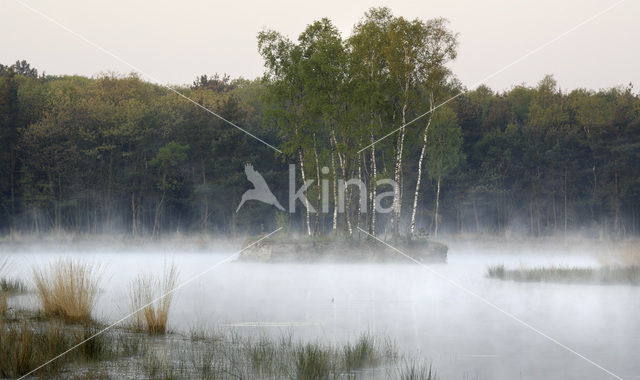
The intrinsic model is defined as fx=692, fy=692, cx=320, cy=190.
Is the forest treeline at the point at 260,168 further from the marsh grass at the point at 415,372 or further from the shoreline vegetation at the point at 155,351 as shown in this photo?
the marsh grass at the point at 415,372

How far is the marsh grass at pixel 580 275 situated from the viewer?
20.9 meters

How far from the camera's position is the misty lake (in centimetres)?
958

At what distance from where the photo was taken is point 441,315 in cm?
1427

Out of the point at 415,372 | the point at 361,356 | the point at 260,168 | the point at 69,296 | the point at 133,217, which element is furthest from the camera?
the point at 260,168

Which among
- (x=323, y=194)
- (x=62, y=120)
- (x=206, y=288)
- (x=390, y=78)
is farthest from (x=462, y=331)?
(x=62, y=120)

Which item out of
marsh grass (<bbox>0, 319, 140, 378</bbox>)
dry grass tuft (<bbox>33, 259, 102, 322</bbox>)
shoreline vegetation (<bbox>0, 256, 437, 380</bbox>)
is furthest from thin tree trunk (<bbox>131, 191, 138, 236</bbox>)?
marsh grass (<bbox>0, 319, 140, 378</bbox>)

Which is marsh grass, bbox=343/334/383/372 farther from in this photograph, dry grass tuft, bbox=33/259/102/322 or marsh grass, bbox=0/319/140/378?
dry grass tuft, bbox=33/259/102/322

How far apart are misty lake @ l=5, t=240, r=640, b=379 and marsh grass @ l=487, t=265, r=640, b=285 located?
748mm

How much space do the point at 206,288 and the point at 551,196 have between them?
139 feet

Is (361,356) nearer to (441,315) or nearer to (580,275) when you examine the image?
(441,315)

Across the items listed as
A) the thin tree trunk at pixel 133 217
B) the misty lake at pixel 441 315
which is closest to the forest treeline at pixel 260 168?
the thin tree trunk at pixel 133 217

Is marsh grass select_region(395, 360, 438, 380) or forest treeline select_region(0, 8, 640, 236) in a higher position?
forest treeline select_region(0, 8, 640, 236)

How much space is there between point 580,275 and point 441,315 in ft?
31.3

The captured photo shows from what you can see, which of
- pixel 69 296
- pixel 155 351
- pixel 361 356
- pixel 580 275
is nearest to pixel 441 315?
pixel 361 356
